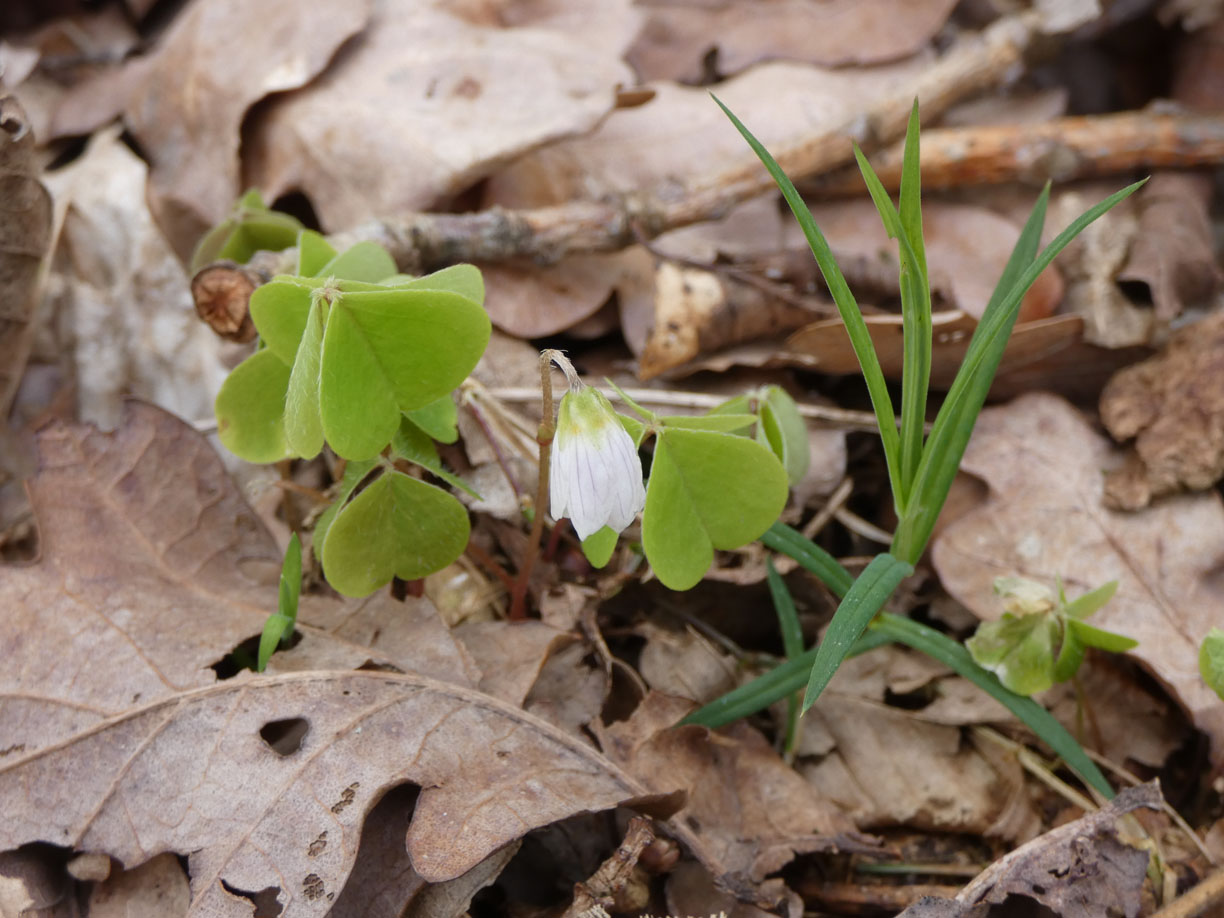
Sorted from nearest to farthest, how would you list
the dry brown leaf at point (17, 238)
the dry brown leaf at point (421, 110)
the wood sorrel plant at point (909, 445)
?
1. the wood sorrel plant at point (909, 445)
2. the dry brown leaf at point (17, 238)
3. the dry brown leaf at point (421, 110)

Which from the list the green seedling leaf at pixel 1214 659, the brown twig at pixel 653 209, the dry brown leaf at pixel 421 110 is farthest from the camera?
the dry brown leaf at pixel 421 110

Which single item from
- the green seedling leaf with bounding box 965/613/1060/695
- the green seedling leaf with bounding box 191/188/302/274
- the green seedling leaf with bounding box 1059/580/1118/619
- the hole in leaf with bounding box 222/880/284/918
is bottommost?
the hole in leaf with bounding box 222/880/284/918

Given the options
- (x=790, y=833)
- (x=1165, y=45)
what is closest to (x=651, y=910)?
(x=790, y=833)

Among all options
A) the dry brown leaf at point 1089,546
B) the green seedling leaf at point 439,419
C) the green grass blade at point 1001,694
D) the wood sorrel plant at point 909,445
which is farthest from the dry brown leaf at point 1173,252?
the green seedling leaf at point 439,419

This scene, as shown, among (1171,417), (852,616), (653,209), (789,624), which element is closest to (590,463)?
(852,616)

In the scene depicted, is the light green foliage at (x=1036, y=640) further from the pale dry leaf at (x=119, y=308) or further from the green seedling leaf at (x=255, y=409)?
the pale dry leaf at (x=119, y=308)

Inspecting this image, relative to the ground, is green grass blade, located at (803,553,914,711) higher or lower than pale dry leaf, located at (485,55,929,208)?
lower

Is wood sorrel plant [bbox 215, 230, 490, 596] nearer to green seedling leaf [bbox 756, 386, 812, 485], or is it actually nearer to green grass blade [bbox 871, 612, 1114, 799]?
green seedling leaf [bbox 756, 386, 812, 485]

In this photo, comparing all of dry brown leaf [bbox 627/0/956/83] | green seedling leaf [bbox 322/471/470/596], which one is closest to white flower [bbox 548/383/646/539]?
green seedling leaf [bbox 322/471/470/596]
